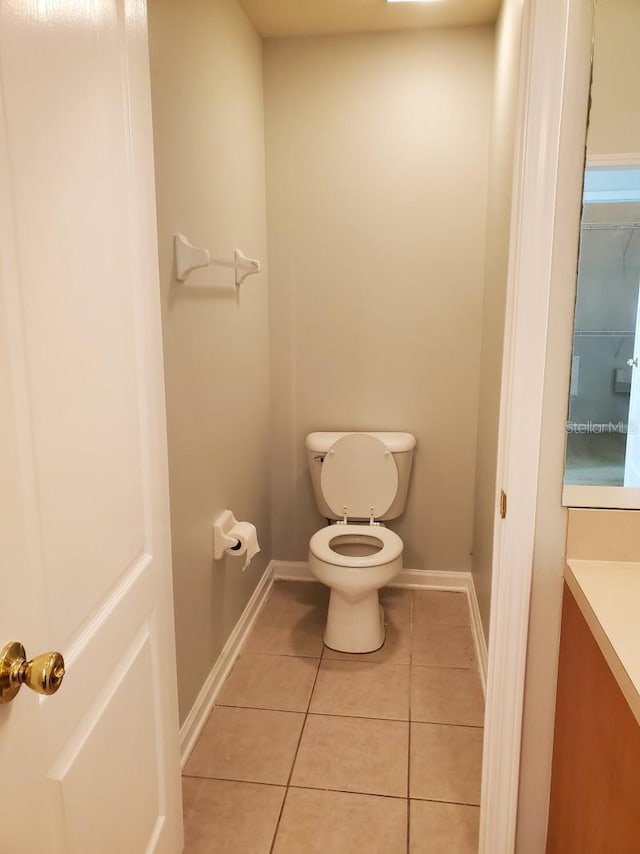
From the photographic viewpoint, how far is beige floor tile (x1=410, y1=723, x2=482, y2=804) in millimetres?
1815

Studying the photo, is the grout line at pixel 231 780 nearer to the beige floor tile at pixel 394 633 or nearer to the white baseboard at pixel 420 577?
the beige floor tile at pixel 394 633

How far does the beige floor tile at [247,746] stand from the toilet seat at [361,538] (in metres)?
0.56

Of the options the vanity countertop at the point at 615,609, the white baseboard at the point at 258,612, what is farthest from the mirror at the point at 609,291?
the white baseboard at the point at 258,612

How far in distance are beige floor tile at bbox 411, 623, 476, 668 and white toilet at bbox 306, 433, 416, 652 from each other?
0.51 ft

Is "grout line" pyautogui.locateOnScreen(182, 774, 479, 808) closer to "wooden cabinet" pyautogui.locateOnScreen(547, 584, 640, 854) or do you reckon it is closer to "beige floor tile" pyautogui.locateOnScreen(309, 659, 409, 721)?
"beige floor tile" pyautogui.locateOnScreen(309, 659, 409, 721)

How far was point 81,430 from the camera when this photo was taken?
0.98 m

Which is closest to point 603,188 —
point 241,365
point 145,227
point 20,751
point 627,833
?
point 145,227

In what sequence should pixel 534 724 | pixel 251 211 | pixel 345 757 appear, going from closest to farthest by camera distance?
1. pixel 534 724
2. pixel 345 757
3. pixel 251 211

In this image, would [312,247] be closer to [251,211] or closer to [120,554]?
[251,211]

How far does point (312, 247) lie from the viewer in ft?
9.31

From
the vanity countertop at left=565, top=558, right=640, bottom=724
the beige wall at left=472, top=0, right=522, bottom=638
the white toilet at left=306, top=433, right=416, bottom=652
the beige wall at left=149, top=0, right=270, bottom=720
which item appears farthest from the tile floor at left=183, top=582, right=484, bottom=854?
the vanity countertop at left=565, top=558, right=640, bottom=724

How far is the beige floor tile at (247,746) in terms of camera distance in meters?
1.90

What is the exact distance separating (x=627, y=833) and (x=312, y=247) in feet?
7.85

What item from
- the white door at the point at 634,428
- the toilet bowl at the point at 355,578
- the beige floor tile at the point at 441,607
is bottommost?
the beige floor tile at the point at 441,607
